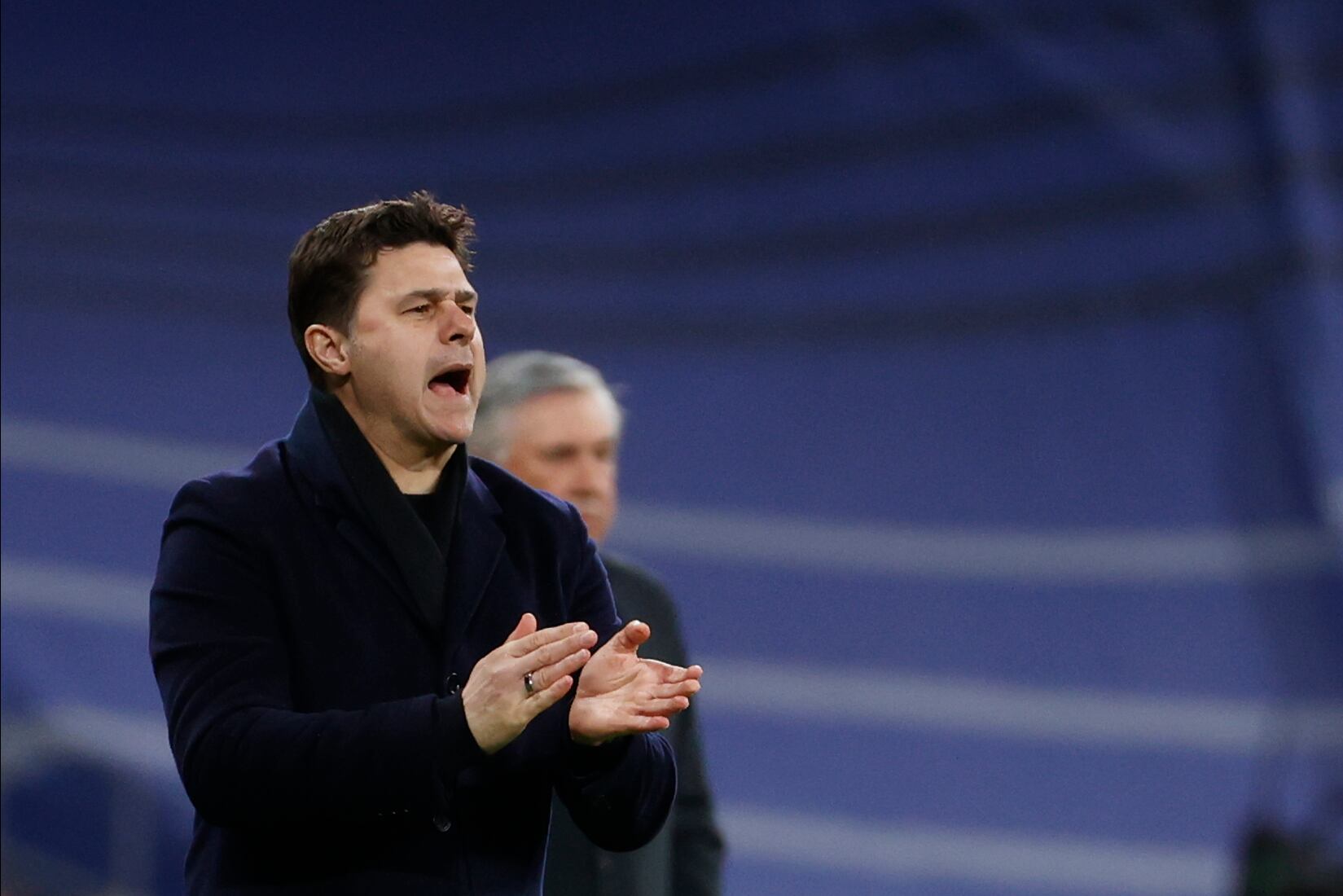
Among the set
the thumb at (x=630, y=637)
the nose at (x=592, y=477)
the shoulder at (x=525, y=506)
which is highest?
the nose at (x=592, y=477)

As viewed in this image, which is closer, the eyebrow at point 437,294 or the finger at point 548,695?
the finger at point 548,695

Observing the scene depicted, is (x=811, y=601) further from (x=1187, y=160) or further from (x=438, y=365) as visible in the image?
(x=438, y=365)

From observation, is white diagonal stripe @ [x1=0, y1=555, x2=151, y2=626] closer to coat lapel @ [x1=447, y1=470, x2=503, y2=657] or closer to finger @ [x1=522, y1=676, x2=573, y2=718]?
coat lapel @ [x1=447, y1=470, x2=503, y2=657]

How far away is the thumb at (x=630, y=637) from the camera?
1.00 m

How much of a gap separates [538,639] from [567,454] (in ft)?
3.12

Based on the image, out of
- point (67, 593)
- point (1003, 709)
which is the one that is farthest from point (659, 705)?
point (1003, 709)

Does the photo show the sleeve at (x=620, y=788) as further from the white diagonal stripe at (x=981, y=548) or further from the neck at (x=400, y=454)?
the white diagonal stripe at (x=981, y=548)

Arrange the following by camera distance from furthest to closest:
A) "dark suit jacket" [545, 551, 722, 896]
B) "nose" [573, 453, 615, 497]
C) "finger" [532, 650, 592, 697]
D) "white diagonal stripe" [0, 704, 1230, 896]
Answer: "white diagonal stripe" [0, 704, 1230, 896], "nose" [573, 453, 615, 497], "dark suit jacket" [545, 551, 722, 896], "finger" [532, 650, 592, 697]

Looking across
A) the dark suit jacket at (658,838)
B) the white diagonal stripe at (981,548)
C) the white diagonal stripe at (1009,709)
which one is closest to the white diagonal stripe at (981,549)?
the white diagonal stripe at (981,548)

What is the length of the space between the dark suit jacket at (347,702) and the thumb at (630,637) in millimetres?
63

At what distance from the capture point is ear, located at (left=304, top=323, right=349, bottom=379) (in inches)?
43.5

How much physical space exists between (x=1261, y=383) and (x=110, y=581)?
202 cm

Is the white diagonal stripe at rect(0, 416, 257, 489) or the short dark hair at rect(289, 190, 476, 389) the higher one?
the white diagonal stripe at rect(0, 416, 257, 489)

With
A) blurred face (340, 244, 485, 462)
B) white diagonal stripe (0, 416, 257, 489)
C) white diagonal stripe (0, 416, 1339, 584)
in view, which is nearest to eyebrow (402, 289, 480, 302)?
blurred face (340, 244, 485, 462)
